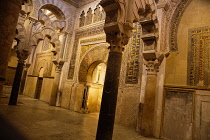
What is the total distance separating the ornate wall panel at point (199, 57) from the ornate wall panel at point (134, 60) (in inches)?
60.2

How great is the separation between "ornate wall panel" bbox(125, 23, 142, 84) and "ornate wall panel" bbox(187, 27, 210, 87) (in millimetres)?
1529

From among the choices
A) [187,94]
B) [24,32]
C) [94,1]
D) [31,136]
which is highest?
[94,1]

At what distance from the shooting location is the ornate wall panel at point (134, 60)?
5.02 metres

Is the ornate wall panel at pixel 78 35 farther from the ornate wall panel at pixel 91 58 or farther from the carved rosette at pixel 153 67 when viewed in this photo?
the carved rosette at pixel 153 67

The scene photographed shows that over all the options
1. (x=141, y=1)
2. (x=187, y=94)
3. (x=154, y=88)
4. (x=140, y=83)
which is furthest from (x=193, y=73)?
(x=141, y=1)

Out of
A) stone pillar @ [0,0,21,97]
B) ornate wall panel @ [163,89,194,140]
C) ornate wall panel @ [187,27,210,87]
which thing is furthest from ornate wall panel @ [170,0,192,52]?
stone pillar @ [0,0,21,97]

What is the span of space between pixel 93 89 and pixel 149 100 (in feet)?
11.6

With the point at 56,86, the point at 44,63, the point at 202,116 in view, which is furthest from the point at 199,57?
the point at 44,63

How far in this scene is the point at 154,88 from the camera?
167 inches

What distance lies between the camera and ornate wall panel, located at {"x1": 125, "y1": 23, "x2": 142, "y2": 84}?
502cm

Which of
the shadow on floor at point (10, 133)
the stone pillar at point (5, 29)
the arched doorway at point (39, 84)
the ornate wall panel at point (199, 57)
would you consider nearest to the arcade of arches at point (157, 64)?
the ornate wall panel at point (199, 57)

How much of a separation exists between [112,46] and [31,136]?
241 centimetres

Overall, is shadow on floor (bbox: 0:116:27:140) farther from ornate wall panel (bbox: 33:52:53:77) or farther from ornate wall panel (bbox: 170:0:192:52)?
ornate wall panel (bbox: 33:52:53:77)

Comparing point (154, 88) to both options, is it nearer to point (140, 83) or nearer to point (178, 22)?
point (140, 83)
